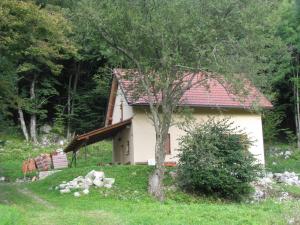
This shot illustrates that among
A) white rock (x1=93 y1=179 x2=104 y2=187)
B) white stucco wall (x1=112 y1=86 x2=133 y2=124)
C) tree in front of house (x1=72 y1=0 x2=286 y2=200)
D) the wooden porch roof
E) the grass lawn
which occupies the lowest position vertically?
the grass lawn

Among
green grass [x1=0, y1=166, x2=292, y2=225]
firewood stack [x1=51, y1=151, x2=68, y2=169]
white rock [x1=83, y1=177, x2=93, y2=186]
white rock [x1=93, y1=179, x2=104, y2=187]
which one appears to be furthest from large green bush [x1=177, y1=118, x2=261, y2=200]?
firewood stack [x1=51, y1=151, x2=68, y2=169]

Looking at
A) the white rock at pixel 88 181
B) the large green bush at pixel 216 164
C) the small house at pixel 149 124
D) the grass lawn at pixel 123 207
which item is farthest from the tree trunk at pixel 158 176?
the small house at pixel 149 124

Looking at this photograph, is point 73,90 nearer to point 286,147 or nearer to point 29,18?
point 286,147

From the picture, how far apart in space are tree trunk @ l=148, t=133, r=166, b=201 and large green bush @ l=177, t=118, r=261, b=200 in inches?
38.7

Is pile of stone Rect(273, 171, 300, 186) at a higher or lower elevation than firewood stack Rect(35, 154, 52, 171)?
lower

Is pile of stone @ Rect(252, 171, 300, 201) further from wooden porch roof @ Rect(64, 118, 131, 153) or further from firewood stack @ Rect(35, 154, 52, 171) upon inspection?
firewood stack @ Rect(35, 154, 52, 171)

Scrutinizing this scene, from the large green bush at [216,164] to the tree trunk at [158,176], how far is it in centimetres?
98

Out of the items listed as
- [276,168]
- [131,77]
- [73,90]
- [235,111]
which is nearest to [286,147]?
[276,168]

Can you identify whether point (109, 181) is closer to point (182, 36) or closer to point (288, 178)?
point (182, 36)

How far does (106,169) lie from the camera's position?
2208 cm

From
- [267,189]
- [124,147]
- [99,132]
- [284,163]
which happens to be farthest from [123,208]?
[284,163]

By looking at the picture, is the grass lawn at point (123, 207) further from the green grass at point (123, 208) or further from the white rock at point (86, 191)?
the white rock at point (86, 191)

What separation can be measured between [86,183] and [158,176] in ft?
9.49

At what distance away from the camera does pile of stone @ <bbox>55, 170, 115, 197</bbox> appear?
19.1m
